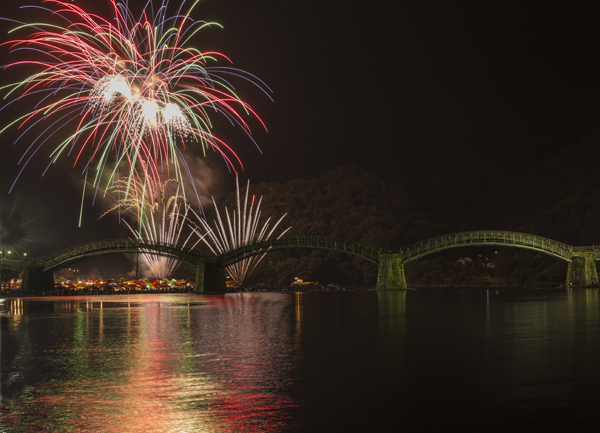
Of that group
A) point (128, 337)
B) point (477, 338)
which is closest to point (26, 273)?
point (128, 337)

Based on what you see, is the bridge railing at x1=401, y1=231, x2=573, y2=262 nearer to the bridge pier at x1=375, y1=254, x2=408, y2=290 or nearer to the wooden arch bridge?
the wooden arch bridge

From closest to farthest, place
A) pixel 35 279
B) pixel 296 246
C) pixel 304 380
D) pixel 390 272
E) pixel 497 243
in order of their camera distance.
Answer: pixel 304 380
pixel 497 243
pixel 390 272
pixel 296 246
pixel 35 279

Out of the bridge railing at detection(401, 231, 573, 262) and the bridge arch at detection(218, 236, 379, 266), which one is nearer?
the bridge railing at detection(401, 231, 573, 262)

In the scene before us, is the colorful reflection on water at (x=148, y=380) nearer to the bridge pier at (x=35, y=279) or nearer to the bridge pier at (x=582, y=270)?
the bridge pier at (x=582, y=270)

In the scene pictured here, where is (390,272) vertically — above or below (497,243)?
below

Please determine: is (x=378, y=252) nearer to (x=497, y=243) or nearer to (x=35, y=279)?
(x=497, y=243)

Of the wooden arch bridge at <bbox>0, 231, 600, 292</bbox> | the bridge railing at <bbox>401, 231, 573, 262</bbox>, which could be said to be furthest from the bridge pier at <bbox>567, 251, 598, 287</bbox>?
the bridge railing at <bbox>401, 231, 573, 262</bbox>

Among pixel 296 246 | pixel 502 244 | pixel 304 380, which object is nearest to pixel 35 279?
pixel 296 246
